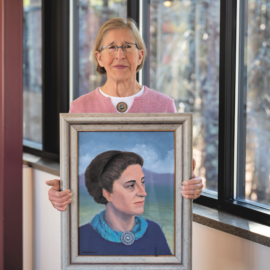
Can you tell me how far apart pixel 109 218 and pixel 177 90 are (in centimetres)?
100

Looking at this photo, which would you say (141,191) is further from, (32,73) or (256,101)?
(32,73)

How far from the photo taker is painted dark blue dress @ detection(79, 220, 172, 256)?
4.03ft

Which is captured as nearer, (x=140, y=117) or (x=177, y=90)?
(x=140, y=117)

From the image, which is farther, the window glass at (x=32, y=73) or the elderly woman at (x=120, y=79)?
the window glass at (x=32, y=73)

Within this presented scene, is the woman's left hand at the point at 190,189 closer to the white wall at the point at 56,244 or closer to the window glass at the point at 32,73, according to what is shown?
the white wall at the point at 56,244

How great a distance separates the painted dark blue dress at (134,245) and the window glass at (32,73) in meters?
1.88

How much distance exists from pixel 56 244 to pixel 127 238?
1293mm

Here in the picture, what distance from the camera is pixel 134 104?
4.40ft

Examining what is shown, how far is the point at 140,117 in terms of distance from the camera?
122 centimetres

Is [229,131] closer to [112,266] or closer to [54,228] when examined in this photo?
[112,266]

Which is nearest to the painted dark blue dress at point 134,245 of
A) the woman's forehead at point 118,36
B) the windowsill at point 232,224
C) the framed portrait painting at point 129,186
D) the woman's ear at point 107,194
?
the framed portrait painting at point 129,186

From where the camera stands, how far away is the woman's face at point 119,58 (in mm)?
1313

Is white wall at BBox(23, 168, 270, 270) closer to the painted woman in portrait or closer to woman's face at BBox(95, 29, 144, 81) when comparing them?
the painted woman in portrait

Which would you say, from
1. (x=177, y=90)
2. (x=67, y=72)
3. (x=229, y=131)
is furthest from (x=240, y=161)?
(x=67, y=72)
